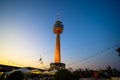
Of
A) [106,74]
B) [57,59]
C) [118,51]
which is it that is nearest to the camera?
[118,51]

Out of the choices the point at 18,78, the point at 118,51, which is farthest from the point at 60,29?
the point at 18,78

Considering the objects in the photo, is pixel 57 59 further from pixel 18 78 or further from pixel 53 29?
pixel 18 78

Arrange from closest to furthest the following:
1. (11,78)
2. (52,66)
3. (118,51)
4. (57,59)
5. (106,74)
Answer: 1. (11,78)
2. (118,51)
3. (106,74)
4. (52,66)
5. (57,59)

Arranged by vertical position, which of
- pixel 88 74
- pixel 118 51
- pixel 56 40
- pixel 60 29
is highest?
pixel 60 29

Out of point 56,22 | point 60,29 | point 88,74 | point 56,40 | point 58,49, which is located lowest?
point 88,74

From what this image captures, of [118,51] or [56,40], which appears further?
[56,40]

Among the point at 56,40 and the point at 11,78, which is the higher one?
the point at 56,40

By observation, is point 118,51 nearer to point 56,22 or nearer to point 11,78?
point 11,78

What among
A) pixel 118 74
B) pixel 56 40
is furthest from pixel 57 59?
pixel 118 74

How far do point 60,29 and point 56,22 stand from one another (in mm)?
6443

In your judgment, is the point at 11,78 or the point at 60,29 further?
the point at 60,29

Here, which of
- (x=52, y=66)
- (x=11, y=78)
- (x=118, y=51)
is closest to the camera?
(x=11, y=78)

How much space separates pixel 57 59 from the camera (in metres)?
67.1

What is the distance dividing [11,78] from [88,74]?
1649cm
